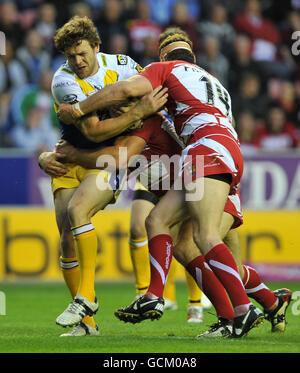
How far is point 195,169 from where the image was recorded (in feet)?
19.5

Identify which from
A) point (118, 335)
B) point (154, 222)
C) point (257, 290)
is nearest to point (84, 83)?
point (154, 222)

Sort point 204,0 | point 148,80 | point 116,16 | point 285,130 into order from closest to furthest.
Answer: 1. point 148,80
2. point 285,130
3. point 116,16
4. point 204,0

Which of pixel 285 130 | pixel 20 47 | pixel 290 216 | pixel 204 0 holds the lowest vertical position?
pixel 290 216

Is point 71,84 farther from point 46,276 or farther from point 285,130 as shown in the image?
point 285,130

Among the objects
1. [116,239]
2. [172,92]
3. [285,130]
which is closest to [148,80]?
[172,92]

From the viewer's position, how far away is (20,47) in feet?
45.9

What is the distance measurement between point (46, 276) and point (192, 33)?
17.1 feet

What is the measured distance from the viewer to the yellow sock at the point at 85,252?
6254 mm

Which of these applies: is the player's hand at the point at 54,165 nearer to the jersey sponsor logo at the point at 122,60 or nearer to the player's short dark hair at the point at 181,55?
the jersey sponsor logo at the point at 122,60

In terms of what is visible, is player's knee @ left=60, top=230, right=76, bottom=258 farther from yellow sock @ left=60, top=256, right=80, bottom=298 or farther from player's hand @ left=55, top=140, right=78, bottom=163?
player's hand @ left=55, top=140, right=78, bottom=163

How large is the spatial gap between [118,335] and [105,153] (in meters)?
1.39

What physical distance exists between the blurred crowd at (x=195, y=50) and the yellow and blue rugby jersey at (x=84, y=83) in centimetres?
574
